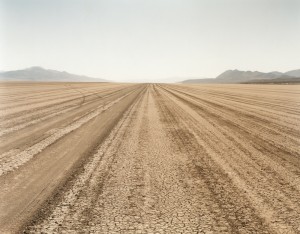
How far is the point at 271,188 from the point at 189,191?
131cm

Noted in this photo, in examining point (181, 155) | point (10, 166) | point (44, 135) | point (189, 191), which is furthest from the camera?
point (44, 135)

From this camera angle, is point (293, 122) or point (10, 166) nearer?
point (10, 166)

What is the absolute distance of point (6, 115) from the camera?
13055mm

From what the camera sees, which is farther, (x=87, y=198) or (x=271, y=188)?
(x=271, y=188)

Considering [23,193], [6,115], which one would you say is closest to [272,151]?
[23,193]

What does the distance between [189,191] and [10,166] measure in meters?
3.45

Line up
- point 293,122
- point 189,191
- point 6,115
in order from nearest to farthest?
1. point 189,191
2. point 293,122
3. point 6,115

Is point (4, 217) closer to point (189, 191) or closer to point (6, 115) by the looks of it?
point (189, 191)

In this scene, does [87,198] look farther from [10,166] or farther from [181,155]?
[181,155]

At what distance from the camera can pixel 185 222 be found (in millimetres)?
3598

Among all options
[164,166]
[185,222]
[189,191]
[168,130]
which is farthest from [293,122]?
[185,222]

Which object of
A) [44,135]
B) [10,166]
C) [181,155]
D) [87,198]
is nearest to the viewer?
[87,198]

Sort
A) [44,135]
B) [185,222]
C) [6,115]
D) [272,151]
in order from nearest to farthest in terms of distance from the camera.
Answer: [185,222]
[272,151]
[44,135]
[6,115]

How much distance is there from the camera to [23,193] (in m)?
4.46
